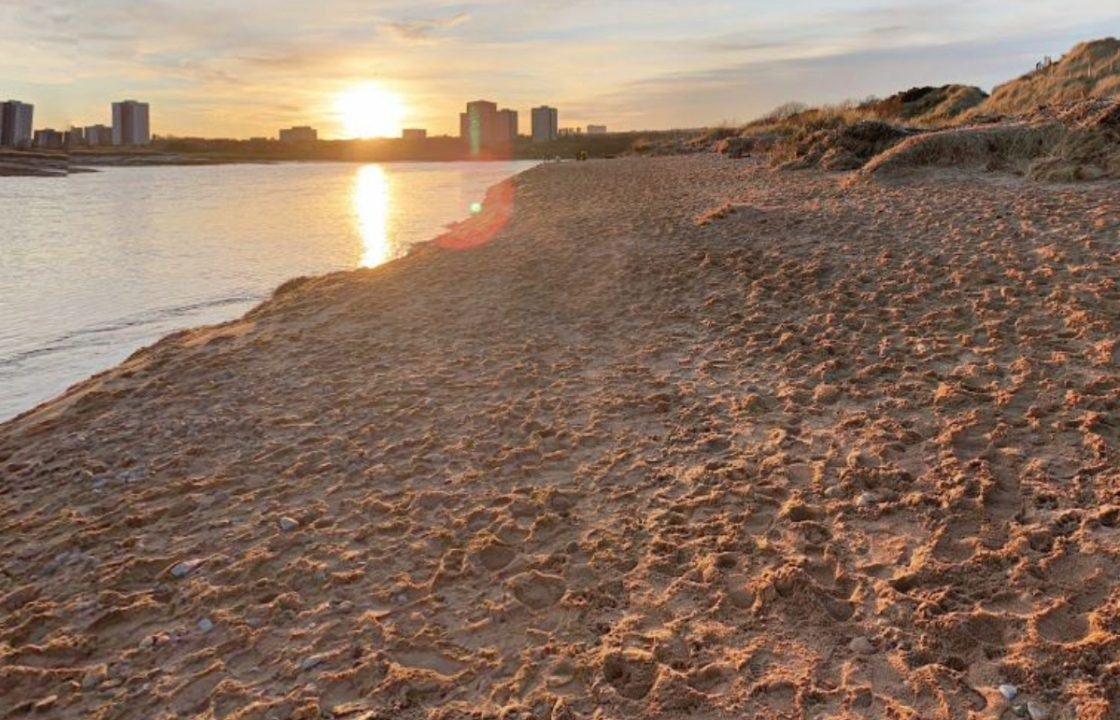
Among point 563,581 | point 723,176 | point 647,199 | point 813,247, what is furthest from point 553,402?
point 723,176

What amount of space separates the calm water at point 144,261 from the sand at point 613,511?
2.31 m

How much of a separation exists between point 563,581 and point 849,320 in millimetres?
4472

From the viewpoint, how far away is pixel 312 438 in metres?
5.61

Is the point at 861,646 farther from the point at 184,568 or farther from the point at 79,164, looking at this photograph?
the point at 79,164

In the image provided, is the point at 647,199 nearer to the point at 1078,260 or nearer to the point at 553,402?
the point at 1078,260

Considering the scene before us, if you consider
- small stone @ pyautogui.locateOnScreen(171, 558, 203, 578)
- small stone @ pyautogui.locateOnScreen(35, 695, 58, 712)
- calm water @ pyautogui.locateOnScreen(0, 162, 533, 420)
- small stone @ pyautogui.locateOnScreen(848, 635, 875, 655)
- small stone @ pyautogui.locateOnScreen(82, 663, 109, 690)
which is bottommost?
small stone @ pyautogui.locateOnScreen(35, 695, 58, 712)

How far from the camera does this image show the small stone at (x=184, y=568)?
3.94 metres

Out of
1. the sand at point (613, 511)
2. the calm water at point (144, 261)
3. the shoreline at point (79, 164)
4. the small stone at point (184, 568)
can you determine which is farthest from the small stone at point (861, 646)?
the shoreline at point (79, 164)

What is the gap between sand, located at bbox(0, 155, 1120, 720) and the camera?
117 inches

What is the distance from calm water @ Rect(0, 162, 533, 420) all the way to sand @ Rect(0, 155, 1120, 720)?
2310mm

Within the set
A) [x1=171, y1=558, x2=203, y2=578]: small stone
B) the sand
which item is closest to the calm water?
the sand

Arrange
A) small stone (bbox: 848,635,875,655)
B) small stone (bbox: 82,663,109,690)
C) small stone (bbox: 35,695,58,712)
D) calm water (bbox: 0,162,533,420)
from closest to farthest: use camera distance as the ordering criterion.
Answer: small stone (bbox: 848,635,875,655)
small stone (bbox: 35,695,58,712)
small stone (bbox: 82,663,109,690)
calm water (bbox: 0,162,533,420)

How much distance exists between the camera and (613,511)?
166 inches

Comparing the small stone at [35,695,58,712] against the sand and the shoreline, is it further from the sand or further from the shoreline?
the shoreline
